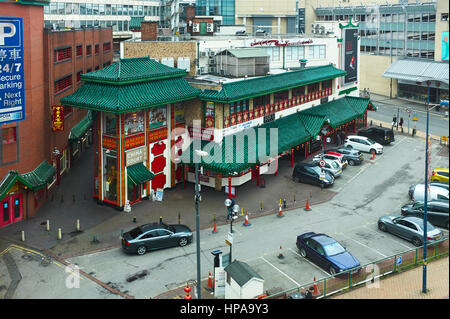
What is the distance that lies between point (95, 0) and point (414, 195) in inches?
3058

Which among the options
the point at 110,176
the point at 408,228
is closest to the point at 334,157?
the point at 408,228

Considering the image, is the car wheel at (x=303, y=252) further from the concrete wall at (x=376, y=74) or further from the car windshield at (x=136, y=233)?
the concrete wall at (x=376, y=74)

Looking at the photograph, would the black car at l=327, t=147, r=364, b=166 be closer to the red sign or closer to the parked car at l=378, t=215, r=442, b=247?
the parked car at l=378, t=215, r=442, b=247

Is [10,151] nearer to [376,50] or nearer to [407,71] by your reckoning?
[407,71]

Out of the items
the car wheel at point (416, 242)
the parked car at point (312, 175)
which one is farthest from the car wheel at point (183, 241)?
the parked car at point (312, 175)

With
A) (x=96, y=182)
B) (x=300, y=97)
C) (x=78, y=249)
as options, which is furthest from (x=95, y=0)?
(x=78, y=249)

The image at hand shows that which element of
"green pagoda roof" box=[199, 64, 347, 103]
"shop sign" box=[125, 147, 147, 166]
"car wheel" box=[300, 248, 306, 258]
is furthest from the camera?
"green pagoda roof" box=[199, 64, 347, 103]

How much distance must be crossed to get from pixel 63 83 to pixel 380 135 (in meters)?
34.4

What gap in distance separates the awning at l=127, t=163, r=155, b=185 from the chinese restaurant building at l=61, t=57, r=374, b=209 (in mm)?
86

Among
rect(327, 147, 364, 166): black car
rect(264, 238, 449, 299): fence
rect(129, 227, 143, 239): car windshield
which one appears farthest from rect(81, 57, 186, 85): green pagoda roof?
rect(327, 147, 364, 166): black car

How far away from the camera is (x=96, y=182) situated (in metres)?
41.5

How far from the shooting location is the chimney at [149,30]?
49.1 m

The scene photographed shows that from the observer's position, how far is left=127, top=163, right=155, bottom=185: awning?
129ft

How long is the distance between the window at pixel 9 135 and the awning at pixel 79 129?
13.7 m
